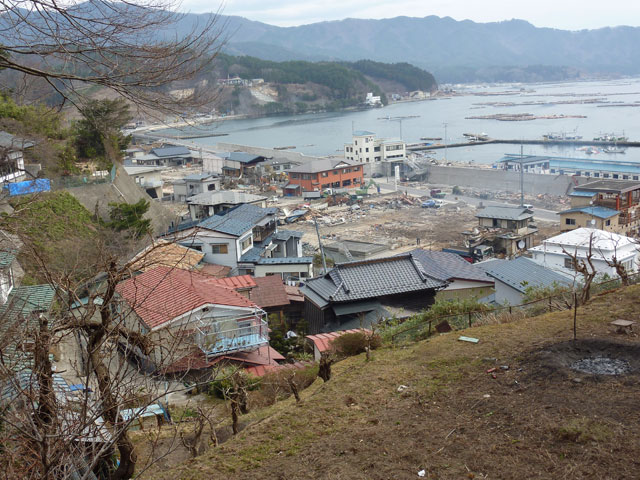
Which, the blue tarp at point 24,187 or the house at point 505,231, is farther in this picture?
the house at point 505,231

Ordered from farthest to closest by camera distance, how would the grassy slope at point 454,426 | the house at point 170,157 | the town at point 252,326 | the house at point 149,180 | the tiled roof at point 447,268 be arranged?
1. the house at point 170,157
2. the house at point 149,180
3. the tiled roof at point 447,268
4. the grassy slope at point 454,426
5. the town at point 252,326

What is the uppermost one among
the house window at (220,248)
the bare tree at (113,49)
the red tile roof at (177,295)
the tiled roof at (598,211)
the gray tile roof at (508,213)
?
the bare tree at (113,49)

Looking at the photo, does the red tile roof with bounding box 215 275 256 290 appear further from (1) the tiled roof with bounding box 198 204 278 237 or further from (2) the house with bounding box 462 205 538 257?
(2) the house with bounding box 462 205 538 257

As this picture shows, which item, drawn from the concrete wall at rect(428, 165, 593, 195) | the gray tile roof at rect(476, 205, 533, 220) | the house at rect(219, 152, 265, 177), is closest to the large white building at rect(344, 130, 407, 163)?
the concrete wall at rect(428, 165, 593, 195)

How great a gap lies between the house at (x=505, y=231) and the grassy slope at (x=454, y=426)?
353 inches

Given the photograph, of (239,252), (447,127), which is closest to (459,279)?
(239,252)

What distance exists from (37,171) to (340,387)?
8512 millimetres

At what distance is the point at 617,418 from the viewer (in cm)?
247

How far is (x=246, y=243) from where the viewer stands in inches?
404

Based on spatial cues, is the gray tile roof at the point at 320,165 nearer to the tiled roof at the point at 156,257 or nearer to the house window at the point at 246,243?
the house window at the point at 246,243

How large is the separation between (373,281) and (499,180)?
56.7 feet

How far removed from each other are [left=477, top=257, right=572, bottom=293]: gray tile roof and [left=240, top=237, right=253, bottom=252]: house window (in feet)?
14.4

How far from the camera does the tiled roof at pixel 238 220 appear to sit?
9898 millimetres

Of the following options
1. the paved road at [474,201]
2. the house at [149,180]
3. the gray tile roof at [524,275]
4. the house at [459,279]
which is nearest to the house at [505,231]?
the paved road at [474,201]
